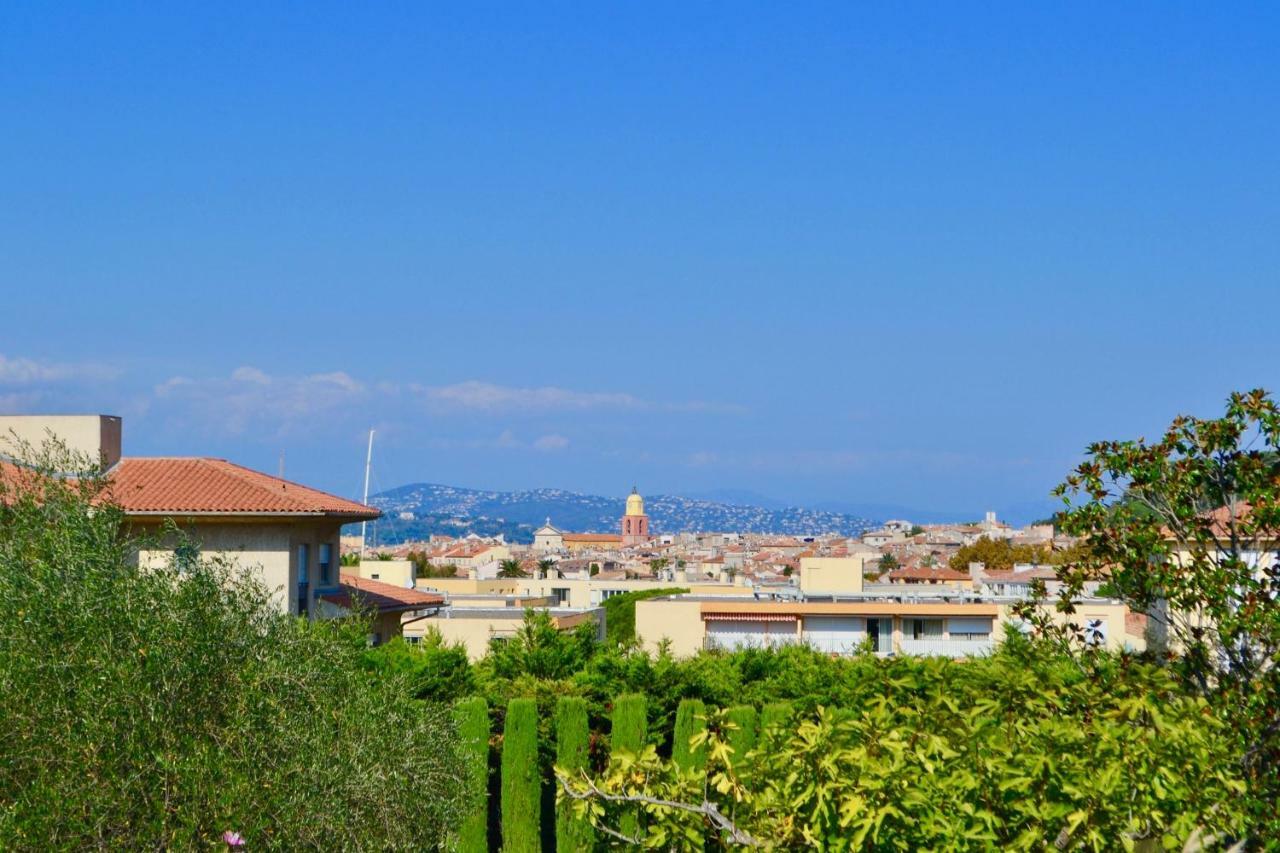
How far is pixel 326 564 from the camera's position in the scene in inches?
1521

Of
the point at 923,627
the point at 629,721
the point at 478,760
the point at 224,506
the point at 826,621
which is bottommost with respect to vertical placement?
the point at 478,760

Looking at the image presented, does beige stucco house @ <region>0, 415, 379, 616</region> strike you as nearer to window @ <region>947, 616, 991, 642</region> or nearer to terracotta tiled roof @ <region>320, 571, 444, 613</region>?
terracotta tiled roof @ <region>320, 571, 444, 613</region>

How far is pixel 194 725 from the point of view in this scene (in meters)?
10.1

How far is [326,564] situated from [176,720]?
29.2m

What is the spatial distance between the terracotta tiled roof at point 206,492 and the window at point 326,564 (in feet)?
3.40

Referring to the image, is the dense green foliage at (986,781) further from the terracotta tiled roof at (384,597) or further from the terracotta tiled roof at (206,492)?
the terracotta tiled roof at (384,597)

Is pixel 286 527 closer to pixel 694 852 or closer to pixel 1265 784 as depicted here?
pixel 694 852

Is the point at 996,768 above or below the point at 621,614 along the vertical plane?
above

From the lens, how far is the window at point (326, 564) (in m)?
38.2

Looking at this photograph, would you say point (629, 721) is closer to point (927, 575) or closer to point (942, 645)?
point (942, 645)

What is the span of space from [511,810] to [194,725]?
47.4ft

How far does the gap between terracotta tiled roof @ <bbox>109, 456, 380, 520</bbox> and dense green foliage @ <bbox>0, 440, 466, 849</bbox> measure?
73.7 feet

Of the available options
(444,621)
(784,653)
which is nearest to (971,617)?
(444,621)

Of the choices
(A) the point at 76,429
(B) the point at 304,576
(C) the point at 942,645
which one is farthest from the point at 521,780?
(C) the point at 942,645
